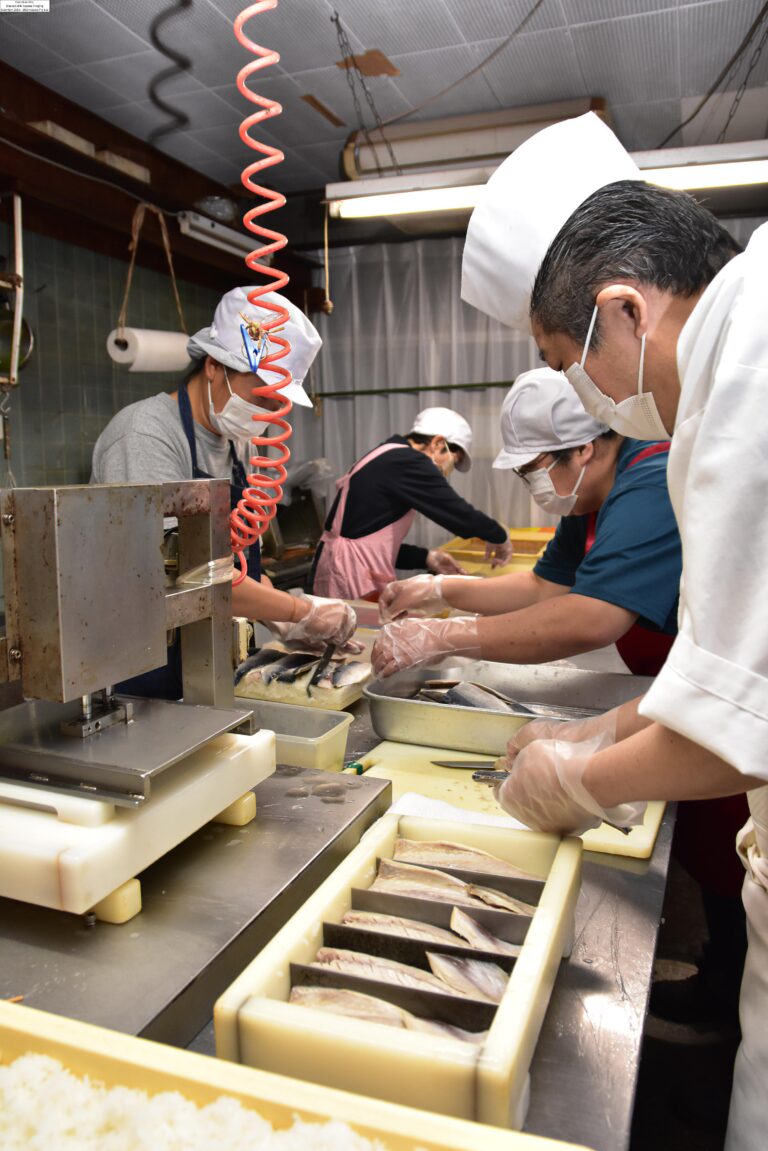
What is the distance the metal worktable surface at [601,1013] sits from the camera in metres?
0.82

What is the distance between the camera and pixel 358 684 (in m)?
2.19

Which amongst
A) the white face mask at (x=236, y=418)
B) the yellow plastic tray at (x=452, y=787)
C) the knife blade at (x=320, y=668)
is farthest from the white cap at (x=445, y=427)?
the yellow plastic tray at (x=452, y=787)

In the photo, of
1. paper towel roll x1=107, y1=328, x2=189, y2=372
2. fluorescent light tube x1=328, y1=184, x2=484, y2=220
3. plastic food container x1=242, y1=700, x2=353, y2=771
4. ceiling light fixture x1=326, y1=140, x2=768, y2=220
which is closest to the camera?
plastic food container x1=242, y1=700, x2=353, y2=771

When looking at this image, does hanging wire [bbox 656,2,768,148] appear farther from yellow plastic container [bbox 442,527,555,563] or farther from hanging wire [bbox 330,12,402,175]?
yellow plastic container [bbox 442,527,555,563]

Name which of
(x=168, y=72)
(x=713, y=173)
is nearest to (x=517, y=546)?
(x=713, y=173)

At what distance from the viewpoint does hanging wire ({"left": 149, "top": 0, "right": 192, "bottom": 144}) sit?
355 cm

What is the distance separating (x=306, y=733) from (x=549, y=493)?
1.62 meters

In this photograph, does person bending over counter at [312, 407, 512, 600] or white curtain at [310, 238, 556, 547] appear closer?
person bending over counter at [312, 407, 512, 600]

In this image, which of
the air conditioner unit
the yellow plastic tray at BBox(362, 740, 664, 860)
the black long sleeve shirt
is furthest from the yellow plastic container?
the yellow plastic tray at BBox(362, 740, 664, 860)

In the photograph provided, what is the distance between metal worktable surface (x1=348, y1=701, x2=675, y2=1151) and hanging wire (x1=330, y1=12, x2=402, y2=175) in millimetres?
3877

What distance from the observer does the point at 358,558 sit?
4.44 metres

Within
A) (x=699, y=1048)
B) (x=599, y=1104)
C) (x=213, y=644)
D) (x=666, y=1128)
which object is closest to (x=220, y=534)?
(x=213, y=644)

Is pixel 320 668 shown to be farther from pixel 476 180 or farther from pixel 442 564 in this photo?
pixel 442 564

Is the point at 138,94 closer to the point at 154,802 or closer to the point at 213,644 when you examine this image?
the point at 213,644
